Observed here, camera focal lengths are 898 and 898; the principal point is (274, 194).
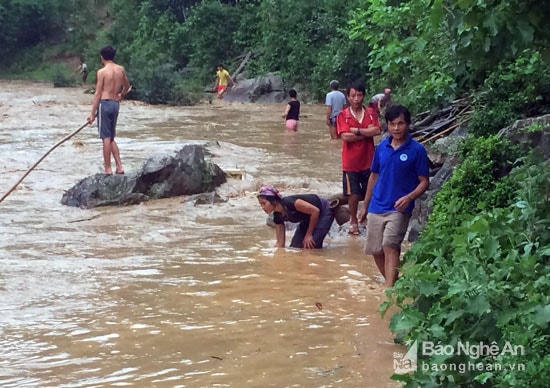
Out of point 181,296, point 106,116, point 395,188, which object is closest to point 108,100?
point 106,116

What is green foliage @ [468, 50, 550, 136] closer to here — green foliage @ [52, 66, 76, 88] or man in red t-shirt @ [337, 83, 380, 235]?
man in red t-shirt @ [337, 83, 380, 235]

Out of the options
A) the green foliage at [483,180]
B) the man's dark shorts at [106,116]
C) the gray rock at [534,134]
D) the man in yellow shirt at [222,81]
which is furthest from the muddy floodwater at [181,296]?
the man in yellow shirt at [222,81]

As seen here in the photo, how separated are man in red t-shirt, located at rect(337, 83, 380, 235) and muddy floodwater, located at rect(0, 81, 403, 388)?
46 centimetres

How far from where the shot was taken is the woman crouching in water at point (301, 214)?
26.5 ft

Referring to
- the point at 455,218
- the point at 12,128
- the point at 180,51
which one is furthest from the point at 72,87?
the point at 455,218

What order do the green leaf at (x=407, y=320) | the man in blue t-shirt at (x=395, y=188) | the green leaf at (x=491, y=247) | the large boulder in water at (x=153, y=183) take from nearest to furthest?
the green leaf at (x=407, y=320) → the green leaf at (x=491, y=247) → the man in blue t-shirt at (x=395, y=188) → the large boulder in water at (x=153, y=183)

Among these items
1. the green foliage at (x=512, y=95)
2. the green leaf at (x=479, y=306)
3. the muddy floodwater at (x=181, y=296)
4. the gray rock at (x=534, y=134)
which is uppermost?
→ the green foliage at (x=512, y=95)

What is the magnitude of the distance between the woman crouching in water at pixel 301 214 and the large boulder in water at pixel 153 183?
10.1 ft

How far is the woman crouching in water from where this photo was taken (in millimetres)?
8078

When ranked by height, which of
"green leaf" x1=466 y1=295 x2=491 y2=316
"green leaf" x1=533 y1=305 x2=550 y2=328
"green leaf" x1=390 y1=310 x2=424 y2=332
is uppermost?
"green leaf" x1=533 y1=305 x2=550 y2=328

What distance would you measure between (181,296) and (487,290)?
10.1 ft

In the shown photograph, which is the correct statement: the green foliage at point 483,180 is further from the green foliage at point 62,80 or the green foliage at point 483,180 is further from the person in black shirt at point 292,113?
the green foliage at point 62,80

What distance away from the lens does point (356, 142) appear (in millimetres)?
8773

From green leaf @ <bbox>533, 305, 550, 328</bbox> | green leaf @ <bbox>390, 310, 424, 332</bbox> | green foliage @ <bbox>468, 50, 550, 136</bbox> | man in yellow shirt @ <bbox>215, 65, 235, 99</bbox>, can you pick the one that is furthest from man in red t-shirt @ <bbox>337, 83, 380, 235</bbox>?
man in yellow shirt @ <bbox>215, 65, 235, 99</bbox>
